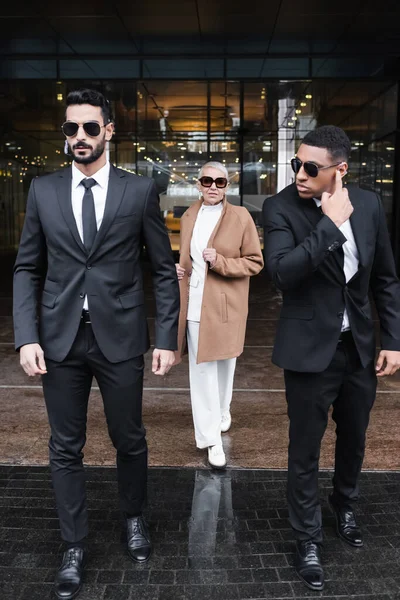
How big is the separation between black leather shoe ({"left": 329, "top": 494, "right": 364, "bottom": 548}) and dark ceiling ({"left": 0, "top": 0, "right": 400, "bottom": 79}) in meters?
10.5

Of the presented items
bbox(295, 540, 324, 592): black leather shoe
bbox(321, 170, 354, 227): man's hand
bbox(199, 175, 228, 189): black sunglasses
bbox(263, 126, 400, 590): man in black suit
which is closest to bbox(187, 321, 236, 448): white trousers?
bbox(199, 175, 228, 189): black sunglasses

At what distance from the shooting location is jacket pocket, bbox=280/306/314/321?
3.13 metres

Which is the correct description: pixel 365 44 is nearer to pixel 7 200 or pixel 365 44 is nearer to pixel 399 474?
pixel 399 474

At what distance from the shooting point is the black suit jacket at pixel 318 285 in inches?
122

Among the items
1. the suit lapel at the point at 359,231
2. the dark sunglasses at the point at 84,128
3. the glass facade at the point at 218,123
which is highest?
the glass facade at the point at 218,123

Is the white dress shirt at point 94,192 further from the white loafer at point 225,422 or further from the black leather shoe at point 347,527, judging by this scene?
the white loafer at point 225,422


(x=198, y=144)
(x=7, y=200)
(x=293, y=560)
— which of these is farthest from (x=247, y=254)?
(x=7, y=200)

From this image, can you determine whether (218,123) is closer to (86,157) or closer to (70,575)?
(86,157)

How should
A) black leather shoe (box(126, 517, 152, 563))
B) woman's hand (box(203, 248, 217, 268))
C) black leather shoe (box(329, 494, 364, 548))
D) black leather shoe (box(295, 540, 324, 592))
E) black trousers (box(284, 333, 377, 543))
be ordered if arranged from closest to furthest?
1. black leather shoe (box(295, 540, 324, 592))
2. black trousers (box(284, 333, 377, 543))
3. black leather shoe (box(126, 517, 152, 563))
4. black leather shoe (box(329, 494, 364, 548))
5. woman's hand (box(203, 248, 217, 268))

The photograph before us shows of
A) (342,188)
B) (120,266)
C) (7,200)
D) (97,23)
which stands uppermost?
(97,23)

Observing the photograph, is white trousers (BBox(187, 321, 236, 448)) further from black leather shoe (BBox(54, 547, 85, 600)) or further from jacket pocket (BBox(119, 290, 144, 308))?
black leather shoe (BBox(54, 547, 85, 600))

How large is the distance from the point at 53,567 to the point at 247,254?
2.42 meters

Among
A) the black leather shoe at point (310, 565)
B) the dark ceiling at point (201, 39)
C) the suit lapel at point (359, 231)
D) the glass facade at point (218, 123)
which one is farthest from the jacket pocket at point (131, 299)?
the glass facade at point (218, 123)

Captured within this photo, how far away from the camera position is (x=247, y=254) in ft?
15.3
